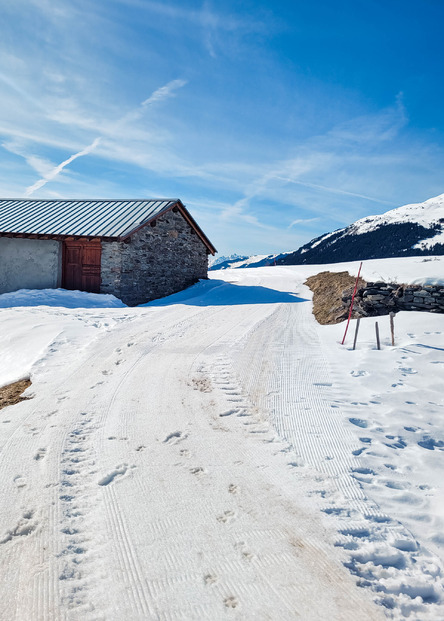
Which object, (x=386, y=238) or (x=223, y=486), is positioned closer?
(x=223, y=486)

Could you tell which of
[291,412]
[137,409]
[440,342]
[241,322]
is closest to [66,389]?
[137,409]

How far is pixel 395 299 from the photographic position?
1012cm

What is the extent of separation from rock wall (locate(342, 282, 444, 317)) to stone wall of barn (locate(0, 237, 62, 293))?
14.1m

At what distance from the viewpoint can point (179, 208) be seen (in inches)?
796

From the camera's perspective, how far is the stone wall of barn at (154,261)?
55.6 feet

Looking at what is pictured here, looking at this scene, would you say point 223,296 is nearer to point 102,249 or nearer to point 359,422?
point 102,249

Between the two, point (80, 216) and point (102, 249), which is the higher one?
point (80, 216)

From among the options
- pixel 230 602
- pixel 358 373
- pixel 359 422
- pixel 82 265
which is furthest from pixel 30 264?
pixel 230 602

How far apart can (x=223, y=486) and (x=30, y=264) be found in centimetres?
1790

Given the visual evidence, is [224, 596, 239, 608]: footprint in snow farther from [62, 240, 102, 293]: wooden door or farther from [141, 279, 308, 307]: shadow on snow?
[62, 240, 102, 293]: wooden door

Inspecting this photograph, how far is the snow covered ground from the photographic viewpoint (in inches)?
90.2

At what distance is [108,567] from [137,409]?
255cm

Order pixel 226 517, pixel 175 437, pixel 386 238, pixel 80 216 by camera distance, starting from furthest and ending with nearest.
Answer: pixel 386 238, pixel 80 216, pixel 175 437, pixel 226 517

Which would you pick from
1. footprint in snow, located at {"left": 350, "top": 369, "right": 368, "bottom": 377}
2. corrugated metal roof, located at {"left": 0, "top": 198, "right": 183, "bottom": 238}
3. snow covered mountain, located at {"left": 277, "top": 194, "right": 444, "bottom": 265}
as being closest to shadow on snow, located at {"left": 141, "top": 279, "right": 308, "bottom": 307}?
corrugated metal roof, located at {"left": 0, "top": 198, "right": 183, "bottom": 238}
